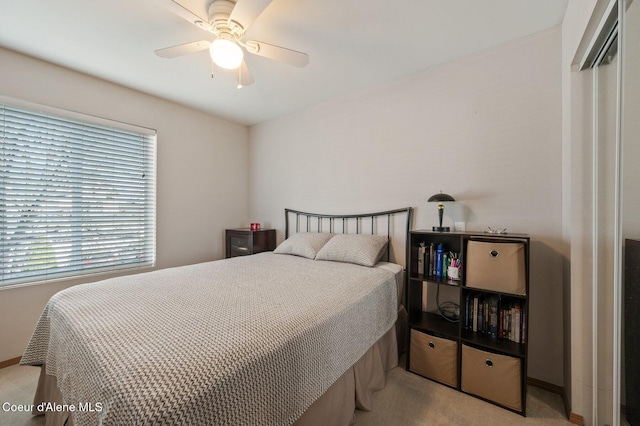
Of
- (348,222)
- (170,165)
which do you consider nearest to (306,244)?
(348,222)

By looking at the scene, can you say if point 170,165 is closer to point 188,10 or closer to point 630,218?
point 188,10

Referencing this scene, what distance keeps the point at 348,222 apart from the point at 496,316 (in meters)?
1.54

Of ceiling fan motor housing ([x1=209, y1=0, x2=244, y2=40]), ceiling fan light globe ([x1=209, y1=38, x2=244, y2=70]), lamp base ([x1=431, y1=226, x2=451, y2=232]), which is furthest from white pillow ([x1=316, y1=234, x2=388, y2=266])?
ceiling fan motor housing ([x1=209, y1=0, x2=244, y2=40])

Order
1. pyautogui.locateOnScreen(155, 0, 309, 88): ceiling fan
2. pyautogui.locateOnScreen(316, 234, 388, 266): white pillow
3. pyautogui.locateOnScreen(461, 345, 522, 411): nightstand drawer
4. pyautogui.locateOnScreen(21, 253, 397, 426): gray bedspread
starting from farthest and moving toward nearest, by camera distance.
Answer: pyautogui.locateOnScreen(316, 234, 388, 266): white pillow
pyautogui.locateOnScreen(461, 345, 522, 411): nightstand drawer
pyautogui.locateOnScreen(155, 0, 309, 88): ceiling fan
pyautogui.locateOnScreen(21, 253, 397, 426): gray bedspread

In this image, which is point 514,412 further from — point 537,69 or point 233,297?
point 537,69

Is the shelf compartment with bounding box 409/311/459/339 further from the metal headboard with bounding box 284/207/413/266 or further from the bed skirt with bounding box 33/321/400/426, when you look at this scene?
the metal headboard with bounding box 284/207/413/266

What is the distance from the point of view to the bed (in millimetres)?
779

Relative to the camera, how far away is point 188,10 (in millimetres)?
1419

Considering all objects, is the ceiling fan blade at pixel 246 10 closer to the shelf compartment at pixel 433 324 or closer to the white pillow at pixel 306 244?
Answer: the white pillow at pixel 306 244

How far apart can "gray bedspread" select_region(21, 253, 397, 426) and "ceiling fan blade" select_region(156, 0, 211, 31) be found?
1531mm

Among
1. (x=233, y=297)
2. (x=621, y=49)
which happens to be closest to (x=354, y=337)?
(x=233, y=297)

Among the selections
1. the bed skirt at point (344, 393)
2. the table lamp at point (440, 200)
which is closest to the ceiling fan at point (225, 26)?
the table lamp at point (440, 200)

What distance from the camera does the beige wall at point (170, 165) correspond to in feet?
6.97

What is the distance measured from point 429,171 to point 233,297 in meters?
1.92
